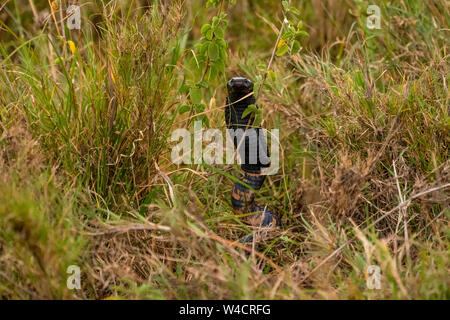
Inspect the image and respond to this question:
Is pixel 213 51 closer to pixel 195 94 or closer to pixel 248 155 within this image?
pixel 195 94

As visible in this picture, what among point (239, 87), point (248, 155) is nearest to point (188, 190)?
point (248, 155)

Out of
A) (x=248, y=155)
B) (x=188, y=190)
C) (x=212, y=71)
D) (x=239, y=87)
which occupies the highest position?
(x=212, y=71)

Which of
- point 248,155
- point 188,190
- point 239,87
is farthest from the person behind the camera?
point 248,155

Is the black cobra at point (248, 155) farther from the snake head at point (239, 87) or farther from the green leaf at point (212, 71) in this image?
the green leaf at point (212, 71)

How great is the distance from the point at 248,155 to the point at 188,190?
0.42 m

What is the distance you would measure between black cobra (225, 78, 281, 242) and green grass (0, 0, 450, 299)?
88 millimetres

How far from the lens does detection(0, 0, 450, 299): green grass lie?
1854mm

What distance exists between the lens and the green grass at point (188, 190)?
6.08 ft

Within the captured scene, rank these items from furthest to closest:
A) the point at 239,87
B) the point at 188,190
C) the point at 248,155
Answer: the point at 248,155, the point at 239,87, the point at 188,190

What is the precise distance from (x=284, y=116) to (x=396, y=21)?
40.3 inches

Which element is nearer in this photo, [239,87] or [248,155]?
[239,87]

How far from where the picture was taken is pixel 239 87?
7.68 feet

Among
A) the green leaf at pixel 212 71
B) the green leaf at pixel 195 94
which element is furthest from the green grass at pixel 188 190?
the green leaf at pixel 212 71
